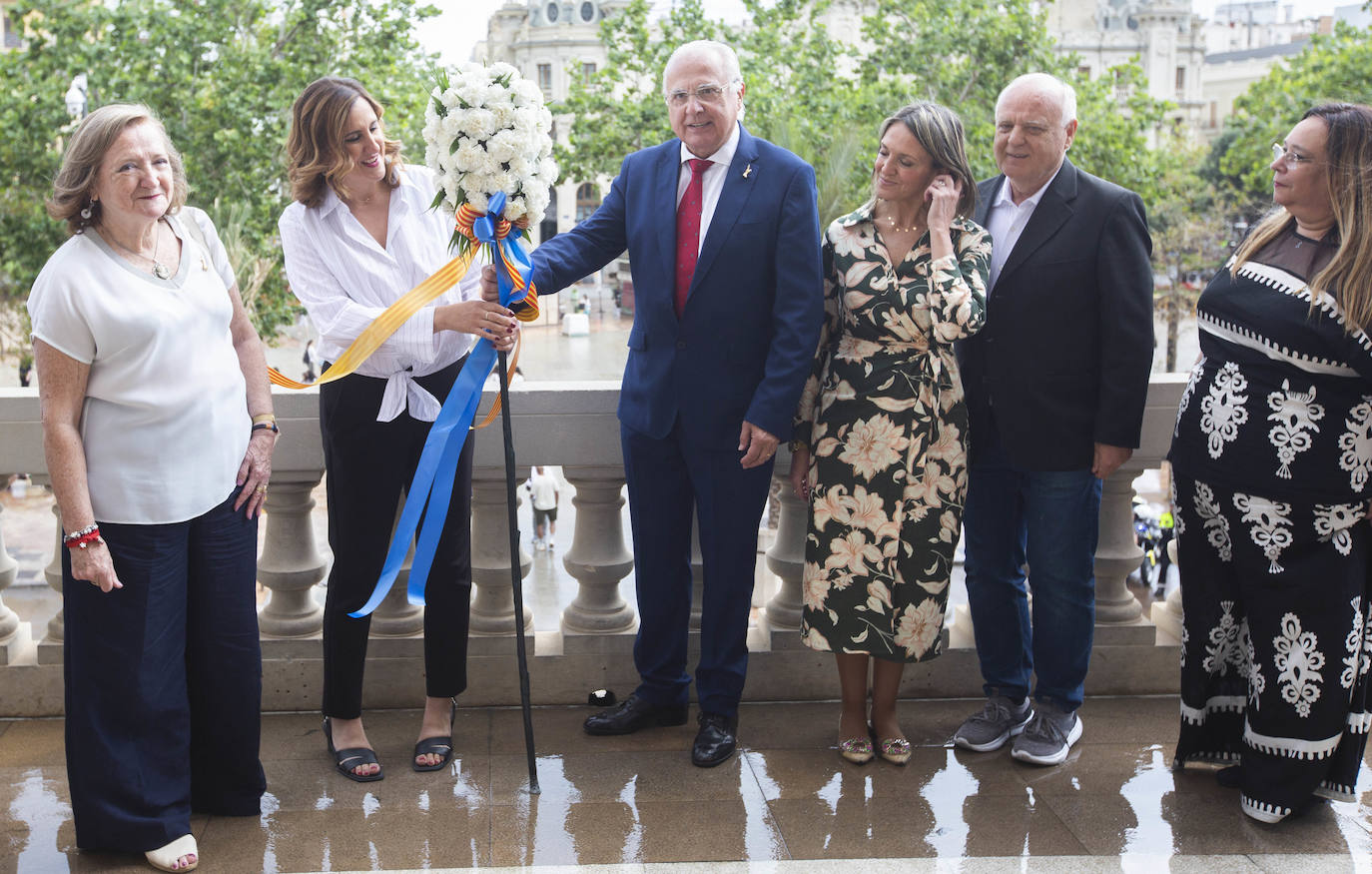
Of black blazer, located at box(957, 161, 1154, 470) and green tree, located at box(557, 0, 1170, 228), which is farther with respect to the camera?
green tree, located at box(557, 0, 1170, 228)

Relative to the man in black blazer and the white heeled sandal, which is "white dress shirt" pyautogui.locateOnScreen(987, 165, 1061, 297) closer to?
the man in black blazer

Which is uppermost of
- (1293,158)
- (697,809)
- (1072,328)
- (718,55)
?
(718,55)

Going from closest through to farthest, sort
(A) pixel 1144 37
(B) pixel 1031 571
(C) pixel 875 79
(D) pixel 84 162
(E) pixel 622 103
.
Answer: (D) pixel 84 162, (B) pixel 1031 571, (E) pixel 622 103, (C) pixel 875 79, (A) pixel 1144 37

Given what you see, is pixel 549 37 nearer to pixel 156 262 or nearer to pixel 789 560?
pixel 789 560

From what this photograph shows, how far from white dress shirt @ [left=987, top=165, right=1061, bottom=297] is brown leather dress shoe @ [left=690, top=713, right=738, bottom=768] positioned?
156 centimetres

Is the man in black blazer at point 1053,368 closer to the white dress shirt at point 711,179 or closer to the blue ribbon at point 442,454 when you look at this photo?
the white dress shirt at point 711,179

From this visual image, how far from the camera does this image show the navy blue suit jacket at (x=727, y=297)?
11.8 feet

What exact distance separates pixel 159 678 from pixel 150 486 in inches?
20.8

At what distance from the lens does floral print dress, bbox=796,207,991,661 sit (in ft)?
11.8

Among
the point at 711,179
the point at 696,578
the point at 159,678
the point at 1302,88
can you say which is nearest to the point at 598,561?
the point at 696,578

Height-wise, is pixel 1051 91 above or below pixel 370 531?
above

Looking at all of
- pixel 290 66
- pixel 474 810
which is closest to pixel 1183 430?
pixel 474 810

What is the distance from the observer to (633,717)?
13.2 ft

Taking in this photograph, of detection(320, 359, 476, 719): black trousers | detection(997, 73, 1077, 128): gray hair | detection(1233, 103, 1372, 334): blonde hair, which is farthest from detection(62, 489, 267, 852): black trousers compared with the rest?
detection(1233, 103, 1372, 334): blonde hair
